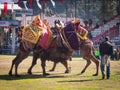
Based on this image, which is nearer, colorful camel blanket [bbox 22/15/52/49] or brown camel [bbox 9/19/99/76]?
colorful camel blanket [bbox 22/15/52/49]

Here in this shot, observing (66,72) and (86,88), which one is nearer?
(86,88)

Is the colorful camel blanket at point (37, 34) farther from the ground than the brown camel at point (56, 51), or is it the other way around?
the colorful camel blanket at point (37, 34)

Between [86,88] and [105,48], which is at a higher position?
[105,48]

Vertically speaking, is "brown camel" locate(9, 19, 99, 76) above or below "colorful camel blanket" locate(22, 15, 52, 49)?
below

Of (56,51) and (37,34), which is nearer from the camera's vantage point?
(37,34)

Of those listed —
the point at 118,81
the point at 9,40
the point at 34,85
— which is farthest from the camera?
the point at 9,40

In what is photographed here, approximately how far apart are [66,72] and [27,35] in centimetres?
258

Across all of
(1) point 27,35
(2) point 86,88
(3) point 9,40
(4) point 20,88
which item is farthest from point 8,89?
(3) point 9,40

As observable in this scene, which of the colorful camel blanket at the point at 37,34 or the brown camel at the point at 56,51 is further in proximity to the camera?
the brown camel at the point at 56,51

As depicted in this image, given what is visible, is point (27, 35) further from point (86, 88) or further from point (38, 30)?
point (86, 88)

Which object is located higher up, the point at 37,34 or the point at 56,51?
the point at 37,34

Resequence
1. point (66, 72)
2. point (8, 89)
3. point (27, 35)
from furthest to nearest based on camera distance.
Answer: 1. point (66, 72)
2. point (27, 35)
3. point (8, 89)

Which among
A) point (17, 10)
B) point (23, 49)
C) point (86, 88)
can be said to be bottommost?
point (86, 88)

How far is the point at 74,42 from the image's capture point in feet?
61.4
